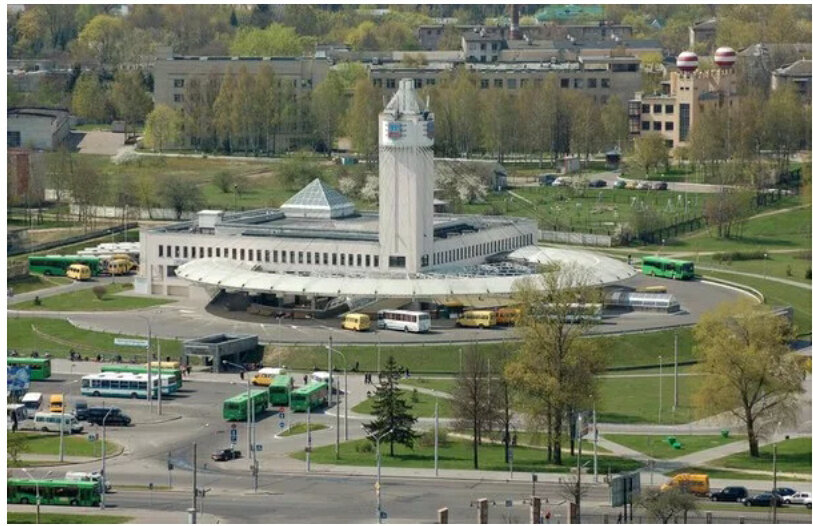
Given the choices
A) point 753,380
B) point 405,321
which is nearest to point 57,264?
point 405,321

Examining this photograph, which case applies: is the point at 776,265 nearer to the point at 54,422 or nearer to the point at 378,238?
the point at 378,238

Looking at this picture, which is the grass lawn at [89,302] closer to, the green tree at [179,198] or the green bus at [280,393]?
the green bus at [280,393]

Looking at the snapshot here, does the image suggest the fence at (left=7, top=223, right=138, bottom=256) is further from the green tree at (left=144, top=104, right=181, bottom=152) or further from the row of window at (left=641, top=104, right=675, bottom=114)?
the row of window at (left=641, top=104, right=675, bottom=114)

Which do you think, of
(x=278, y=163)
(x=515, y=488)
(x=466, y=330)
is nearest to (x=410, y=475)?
(x=515, y=488)

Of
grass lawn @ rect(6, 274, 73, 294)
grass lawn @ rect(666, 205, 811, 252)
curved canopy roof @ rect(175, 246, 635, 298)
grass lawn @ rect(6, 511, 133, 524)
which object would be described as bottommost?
grass lawn @ rect(666, 205, 811, 252)

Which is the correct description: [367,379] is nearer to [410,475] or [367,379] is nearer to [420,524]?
[410,475]

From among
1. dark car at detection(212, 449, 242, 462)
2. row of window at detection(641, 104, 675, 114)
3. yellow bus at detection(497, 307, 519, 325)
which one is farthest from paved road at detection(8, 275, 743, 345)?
row of window at detection(641, 104, 675, 114)

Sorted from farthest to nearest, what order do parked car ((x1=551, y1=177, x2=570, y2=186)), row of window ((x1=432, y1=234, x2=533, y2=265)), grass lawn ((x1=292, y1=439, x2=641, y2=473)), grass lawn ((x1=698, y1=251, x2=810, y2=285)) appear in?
parked car ((x1=551, y1=177, x2=570, y2=186)) < grass lawn ((x1=698, y1=251, x2=810, y2=285)) < row of window ((x1=432, y1=234, x2=533, y2=265)) < grass lawn ((x1=292, y1=439, x2=641, y2=473))
